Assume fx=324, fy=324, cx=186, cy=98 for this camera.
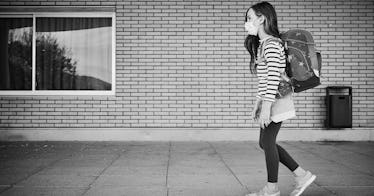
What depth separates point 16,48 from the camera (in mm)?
7418

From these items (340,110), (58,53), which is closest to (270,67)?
(340,110)

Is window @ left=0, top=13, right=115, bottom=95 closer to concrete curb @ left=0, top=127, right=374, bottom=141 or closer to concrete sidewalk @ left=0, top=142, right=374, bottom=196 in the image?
concrete curb @ left=0, top=127, right=374, bottom=141

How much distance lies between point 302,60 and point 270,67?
0.96ft

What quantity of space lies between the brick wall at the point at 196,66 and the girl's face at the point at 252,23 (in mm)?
4242

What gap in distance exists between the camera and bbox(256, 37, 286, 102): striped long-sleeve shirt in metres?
2.74

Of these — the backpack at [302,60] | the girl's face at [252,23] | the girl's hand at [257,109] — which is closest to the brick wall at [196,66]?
the girl's hand at [257,109]

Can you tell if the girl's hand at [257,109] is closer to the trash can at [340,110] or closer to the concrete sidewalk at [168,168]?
the concrete sidewalk at [168,168]

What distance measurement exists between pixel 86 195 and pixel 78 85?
14.8 ft

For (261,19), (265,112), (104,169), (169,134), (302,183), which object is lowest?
(104,169)

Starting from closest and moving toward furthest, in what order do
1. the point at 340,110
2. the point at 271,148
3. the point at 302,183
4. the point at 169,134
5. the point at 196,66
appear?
the point at 271,148 < the point at 302,183 < the point at 340,110 < the point at 169,134 < the point at 196,66

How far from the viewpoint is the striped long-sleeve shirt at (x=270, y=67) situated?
108 inches

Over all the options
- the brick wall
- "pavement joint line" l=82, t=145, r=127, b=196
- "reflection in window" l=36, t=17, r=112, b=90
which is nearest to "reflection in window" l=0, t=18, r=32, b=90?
"reflection in window" l=36, t=17, r=112, b=90

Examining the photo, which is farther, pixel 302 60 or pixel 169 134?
pixel 169 134

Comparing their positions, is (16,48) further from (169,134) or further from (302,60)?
(302,60)
